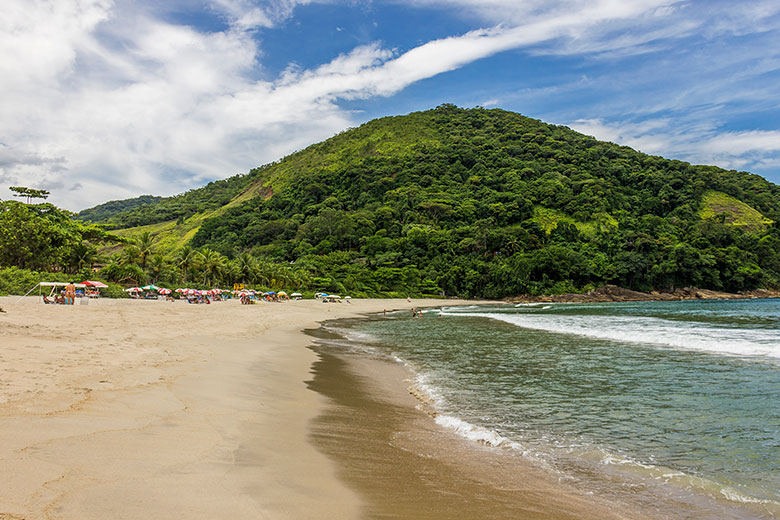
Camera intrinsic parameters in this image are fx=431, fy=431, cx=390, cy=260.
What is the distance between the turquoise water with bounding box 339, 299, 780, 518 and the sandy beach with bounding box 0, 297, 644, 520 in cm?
124

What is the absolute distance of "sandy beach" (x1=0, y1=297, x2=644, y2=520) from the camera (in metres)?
3.64

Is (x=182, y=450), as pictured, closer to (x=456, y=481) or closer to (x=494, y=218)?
(x=456, y=481)

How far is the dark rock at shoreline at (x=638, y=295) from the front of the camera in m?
99.8

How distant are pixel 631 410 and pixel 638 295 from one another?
351 feet

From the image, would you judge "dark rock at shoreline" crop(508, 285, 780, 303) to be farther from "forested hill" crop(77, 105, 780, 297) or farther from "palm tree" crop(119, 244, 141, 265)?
"palm tree" crop(119, 244, 141, 265)

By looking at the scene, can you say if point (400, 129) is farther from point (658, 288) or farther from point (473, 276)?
point (658, 288)

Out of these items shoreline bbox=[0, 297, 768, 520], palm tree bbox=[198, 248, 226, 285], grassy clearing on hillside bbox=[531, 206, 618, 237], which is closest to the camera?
shoreline bbox=[0, 297, 768, 520]

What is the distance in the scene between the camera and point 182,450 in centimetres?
496

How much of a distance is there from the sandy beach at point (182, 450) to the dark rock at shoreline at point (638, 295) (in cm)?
9682

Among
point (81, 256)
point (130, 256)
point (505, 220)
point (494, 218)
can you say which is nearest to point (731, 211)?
point (505, 220)

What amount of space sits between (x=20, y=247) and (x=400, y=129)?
158295 millimetres

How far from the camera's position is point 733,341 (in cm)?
2030

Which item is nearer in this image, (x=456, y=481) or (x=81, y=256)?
(x=456, y=481)

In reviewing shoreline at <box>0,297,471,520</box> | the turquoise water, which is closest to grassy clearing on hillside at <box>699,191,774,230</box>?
the turquoise water
